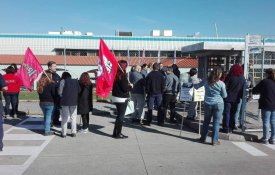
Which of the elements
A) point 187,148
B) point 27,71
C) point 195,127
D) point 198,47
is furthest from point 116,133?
point 198,47

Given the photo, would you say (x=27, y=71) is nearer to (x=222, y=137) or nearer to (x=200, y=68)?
(x=222, y=137)

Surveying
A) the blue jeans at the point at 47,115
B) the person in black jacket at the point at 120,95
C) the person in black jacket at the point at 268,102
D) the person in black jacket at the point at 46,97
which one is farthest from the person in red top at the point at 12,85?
the person in black jacket at the point at 268,102

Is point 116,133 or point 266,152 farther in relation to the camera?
point 116,133

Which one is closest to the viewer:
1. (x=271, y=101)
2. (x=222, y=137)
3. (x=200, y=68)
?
(x=271, y=101)

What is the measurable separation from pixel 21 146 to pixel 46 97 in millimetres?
1613

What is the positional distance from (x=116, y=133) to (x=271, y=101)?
3734 millimetres

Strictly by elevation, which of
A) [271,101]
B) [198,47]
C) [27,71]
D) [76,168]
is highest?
[198,47]

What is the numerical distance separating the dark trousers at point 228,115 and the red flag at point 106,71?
2.94m

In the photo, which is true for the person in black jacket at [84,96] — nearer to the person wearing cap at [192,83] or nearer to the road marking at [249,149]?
the person wearing cap at [192,83]

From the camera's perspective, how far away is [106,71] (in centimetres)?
922

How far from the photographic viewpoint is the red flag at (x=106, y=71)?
9156 mm

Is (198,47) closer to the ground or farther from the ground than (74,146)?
farther from the ground

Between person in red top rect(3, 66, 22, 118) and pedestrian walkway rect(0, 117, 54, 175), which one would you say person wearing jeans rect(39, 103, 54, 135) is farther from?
person in red top rect(3, 66, 22, 118)

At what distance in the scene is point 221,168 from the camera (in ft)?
21.9
